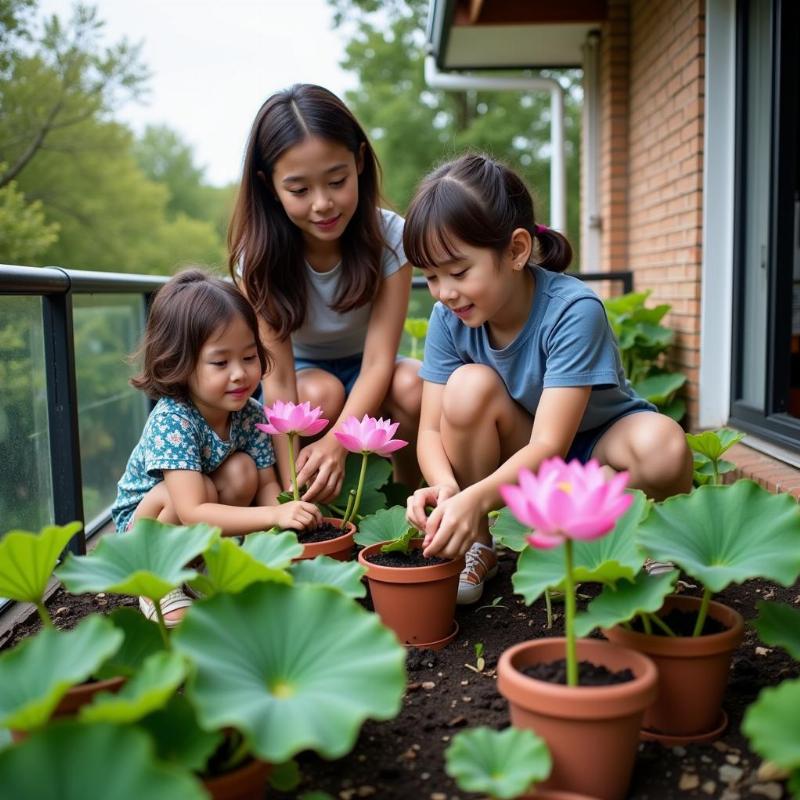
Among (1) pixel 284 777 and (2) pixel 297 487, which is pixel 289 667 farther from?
(2) pixel 297 487

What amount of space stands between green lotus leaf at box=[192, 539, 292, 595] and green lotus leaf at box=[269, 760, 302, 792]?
0.25 m

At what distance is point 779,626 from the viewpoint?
49.4 inches

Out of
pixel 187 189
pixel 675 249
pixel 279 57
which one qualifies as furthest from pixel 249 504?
pixel 187 189

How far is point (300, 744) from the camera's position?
35.6 inches

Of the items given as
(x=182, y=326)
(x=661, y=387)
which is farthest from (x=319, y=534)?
(x=661, y=387)

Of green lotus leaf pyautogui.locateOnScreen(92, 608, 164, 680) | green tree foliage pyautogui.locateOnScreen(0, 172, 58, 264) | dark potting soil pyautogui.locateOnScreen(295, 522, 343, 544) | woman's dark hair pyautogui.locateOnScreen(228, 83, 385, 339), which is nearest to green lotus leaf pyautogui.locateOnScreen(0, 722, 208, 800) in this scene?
green lotus leaf pyautogui.locateOnScreen(92, 608, 164, 680)

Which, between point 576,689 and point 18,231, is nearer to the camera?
point 576,689

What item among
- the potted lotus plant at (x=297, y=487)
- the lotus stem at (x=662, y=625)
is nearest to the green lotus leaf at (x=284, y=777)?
the lotus stem at (x=662, y=625)

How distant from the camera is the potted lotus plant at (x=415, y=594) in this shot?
5.47ft

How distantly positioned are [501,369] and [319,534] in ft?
1.88

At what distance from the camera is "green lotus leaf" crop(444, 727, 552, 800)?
0.98 meters

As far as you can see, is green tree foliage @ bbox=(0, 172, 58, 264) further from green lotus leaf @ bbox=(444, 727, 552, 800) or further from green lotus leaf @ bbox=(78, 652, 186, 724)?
green lotus leaf @ bbox=(444, 727, 552, 800)

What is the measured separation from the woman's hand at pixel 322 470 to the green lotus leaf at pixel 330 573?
0.68 meters

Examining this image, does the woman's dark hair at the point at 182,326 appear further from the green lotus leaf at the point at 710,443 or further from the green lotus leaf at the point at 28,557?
the green lotus leaf at the point at 710,443
